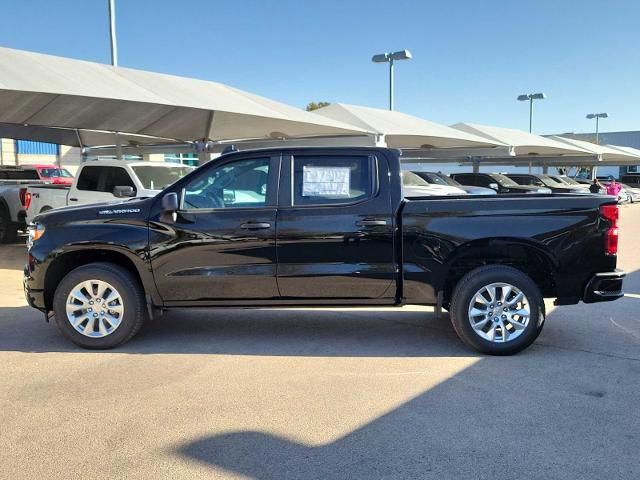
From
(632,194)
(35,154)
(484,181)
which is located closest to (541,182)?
(484,181)

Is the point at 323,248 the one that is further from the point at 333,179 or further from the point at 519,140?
the point at 519,140

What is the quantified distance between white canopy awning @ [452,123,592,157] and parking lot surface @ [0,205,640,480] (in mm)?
22404

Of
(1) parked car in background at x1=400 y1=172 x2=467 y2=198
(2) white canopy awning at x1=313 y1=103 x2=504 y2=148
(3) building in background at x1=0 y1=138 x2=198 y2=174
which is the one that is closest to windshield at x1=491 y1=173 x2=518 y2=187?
(2) white canopy awning at x1=313 y1=103 x2=504 y2=148

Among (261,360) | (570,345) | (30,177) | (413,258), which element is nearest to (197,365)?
(261,360)

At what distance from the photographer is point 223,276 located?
5.33 metres

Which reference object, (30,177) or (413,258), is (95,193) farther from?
(30,177)

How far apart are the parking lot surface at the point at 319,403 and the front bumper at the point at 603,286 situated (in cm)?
52

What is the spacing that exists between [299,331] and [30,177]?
22535 mm

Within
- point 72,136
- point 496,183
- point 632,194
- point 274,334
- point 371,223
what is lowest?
point 274,334

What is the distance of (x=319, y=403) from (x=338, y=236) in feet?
5.24

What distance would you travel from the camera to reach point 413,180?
18.5 m

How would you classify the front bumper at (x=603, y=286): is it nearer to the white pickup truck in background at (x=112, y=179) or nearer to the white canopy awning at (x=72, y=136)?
the white pickup truck in background at (x=112, y=179)

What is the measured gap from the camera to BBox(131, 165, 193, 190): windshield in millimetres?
10812

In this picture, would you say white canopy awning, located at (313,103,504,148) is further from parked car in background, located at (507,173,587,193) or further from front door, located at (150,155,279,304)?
front door, located at (150,155,279,304)
